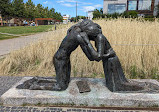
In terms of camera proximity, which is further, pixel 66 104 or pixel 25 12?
pixel 25 12

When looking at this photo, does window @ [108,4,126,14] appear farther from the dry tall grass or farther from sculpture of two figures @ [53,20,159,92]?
sculpture of two figures @ [53,20,159,92]

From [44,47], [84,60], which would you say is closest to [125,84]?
[84,60]

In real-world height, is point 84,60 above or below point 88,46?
below

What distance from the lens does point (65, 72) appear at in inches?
Answer: 94.9

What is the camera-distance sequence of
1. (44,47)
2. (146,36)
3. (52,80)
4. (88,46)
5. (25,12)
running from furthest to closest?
(25,12) → (44,47) → (146,36) → (52,80) → (88,46)

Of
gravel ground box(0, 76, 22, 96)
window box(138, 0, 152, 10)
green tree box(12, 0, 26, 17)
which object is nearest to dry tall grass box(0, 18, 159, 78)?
gravel ground box(0, 76, 22, 96)

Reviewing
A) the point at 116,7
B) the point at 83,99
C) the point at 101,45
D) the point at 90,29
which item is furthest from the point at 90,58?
the point at 116,7

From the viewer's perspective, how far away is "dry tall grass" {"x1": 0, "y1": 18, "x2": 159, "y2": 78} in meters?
3.77

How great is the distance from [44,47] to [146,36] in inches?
118

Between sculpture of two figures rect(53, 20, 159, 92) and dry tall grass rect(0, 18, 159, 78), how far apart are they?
1.37 metres

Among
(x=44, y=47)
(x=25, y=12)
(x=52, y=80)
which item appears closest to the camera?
(x=52, y=80)

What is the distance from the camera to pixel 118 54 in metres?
3.93

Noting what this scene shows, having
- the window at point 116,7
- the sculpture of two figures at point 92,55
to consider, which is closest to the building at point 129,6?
the window at point 116,7

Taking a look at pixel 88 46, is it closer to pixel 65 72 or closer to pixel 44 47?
pixel 65 72
